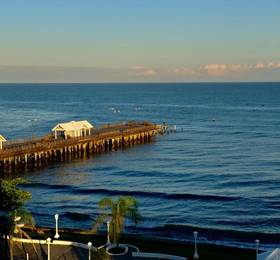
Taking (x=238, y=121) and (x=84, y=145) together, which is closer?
(x=84, y=145)

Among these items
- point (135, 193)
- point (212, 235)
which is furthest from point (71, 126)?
point (212, 235)

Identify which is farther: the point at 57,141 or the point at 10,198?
the point at 57,141

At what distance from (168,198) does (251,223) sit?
36.0 feet

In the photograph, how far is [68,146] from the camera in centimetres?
7875

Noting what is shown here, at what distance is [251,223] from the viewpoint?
145 feet

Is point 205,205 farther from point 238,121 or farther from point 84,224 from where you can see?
point 238,121

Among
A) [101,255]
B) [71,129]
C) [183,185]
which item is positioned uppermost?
[71,129]

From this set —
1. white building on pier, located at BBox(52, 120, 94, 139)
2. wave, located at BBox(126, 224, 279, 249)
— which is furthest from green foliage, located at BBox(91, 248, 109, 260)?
white building on pier, located at BBox(52, 120, 94, 139)

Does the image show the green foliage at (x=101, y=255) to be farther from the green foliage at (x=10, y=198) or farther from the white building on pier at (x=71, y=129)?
the white building on pier at (x=71, y=129)

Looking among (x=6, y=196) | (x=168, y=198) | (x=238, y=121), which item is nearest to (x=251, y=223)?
(x=168, y=198)

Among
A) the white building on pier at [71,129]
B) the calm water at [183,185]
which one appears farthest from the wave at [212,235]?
the white building on pier at [71,129]

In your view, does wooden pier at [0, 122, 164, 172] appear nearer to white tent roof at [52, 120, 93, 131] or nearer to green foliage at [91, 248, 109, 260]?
white tent roof at [52, 120, 93, 131]

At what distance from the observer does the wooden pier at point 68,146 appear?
69562 mm

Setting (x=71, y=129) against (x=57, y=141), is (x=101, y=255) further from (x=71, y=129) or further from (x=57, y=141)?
(x=71, y=129)
